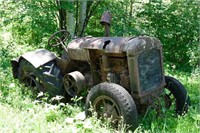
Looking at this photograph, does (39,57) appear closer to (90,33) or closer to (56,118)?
(56,118)

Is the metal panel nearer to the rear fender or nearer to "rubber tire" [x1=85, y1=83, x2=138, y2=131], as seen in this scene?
the rear fender

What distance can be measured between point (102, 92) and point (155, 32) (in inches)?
230

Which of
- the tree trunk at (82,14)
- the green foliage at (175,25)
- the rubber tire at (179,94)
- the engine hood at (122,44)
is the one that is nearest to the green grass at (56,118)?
the rubber tire at (179,94)

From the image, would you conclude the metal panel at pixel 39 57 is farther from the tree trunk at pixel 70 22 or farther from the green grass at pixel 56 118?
the tree trunk at pixel 70 22

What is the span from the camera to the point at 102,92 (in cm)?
377

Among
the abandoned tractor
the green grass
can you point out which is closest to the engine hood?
the abandoned tractor

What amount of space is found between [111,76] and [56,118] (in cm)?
90

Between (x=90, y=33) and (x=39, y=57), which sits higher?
(x=39, y=57)

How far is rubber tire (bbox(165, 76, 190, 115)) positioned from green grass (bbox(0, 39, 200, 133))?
0.38ft

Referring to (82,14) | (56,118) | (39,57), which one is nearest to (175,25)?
(82,14)

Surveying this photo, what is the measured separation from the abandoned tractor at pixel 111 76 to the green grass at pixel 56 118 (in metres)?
0.18

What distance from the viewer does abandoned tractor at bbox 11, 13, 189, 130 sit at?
3.75 metres

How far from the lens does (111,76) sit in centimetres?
412

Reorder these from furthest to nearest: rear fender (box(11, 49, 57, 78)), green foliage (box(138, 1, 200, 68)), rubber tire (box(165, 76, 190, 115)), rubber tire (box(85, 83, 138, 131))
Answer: green foliage (box(138, 1, 200, 68))
rear fender (box(11, 49, 57, 78))
rubber tire (box(165, 76, 190, 115))
rubber tire (box(85, 83, 138, 131))
